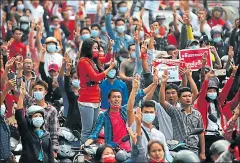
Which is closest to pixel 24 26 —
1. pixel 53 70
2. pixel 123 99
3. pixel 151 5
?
pixel 151 5

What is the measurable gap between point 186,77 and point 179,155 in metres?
4.58

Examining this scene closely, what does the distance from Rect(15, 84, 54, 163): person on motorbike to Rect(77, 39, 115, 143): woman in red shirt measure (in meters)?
1.44

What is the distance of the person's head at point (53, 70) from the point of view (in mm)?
20484

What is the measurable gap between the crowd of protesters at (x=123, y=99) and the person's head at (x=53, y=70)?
25mm

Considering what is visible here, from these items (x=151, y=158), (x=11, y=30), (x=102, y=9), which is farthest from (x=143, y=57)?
(x=102, y=9)

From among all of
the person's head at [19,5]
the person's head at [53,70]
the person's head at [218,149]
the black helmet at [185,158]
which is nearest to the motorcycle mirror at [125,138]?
the person's head at [218,149]

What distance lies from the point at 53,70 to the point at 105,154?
5.77m

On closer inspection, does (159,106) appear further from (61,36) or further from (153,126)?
(61,36)

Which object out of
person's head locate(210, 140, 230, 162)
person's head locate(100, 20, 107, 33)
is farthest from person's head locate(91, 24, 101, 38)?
person's head locate(210, 140, 230, 162)

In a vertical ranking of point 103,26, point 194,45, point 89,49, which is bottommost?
point 194,45

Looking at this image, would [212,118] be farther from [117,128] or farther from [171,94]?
[117,128]

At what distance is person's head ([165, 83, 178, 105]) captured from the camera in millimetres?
17234

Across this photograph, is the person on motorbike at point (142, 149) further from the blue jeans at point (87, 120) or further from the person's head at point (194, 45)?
the person's head at point (194, 45)

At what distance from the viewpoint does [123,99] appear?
707 inches
